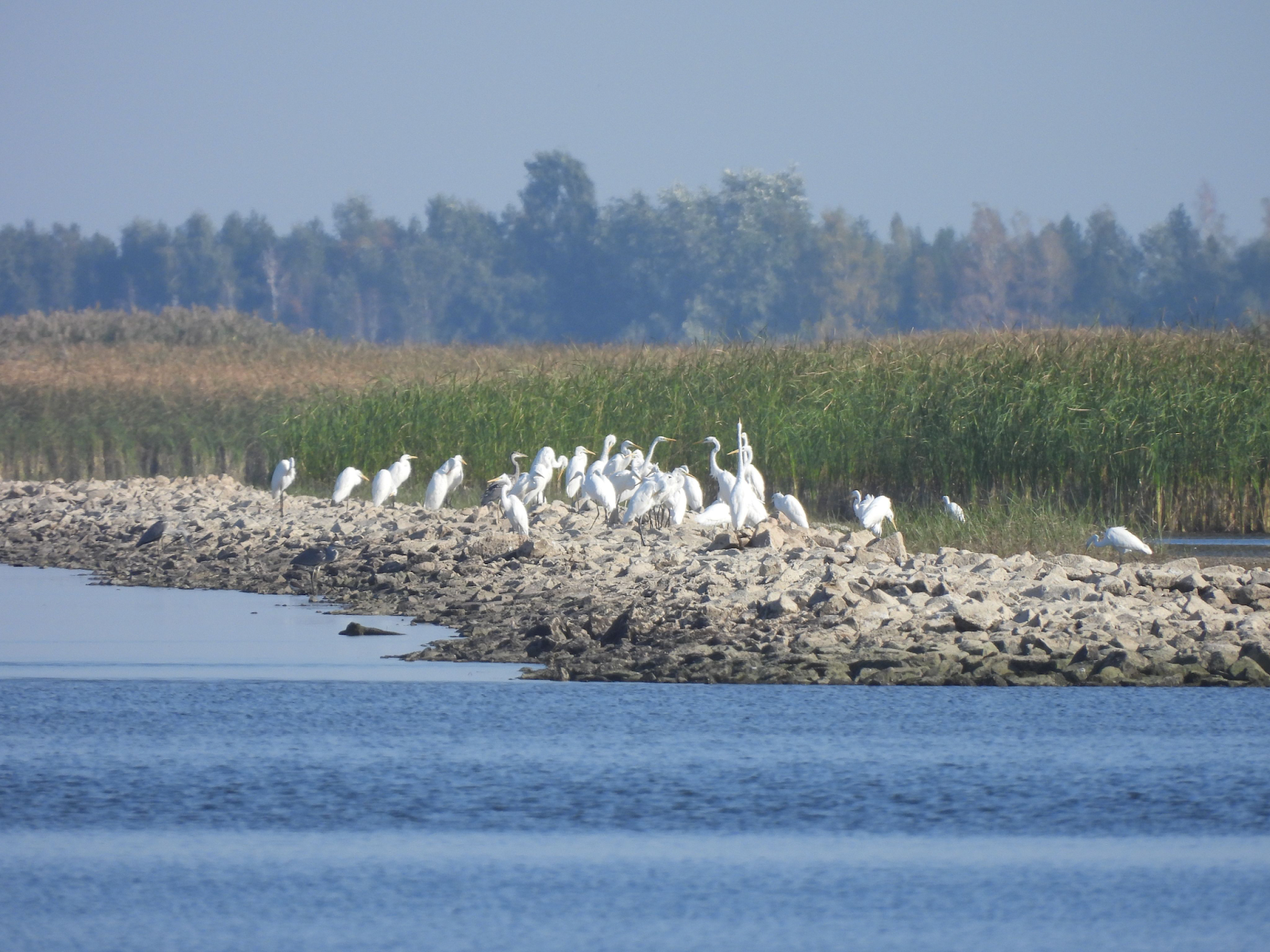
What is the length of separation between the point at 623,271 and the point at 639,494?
6151 cm

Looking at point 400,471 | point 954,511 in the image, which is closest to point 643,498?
point 954,511

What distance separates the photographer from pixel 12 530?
1853 centimetres

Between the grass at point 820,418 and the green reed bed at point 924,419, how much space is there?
0.08 ft

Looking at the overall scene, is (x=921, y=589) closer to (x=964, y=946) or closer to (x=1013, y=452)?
(x=964, y=946)

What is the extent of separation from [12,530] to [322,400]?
5236 mm

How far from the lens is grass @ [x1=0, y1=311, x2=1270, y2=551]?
16672 millimetres

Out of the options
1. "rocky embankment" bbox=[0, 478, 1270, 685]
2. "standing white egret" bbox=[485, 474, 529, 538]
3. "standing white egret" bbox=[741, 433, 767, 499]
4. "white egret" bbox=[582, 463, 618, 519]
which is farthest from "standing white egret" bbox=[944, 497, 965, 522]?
"standing white egret" bbox=[485, 474, 529, 538]

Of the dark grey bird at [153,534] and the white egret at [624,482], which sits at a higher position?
the white egret at [624,482]

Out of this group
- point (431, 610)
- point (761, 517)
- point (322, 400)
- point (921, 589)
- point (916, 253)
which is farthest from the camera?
point (916, 253)

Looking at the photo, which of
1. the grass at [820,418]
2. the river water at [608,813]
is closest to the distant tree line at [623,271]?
the grass at [820,418]

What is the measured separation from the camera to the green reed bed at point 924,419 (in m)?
16.7

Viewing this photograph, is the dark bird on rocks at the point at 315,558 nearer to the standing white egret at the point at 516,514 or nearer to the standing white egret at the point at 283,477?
the standing white egret at the point at 516,514

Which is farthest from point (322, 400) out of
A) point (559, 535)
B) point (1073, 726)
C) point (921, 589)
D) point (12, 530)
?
point (1073, 726)

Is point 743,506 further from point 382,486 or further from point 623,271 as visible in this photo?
point 623,271
